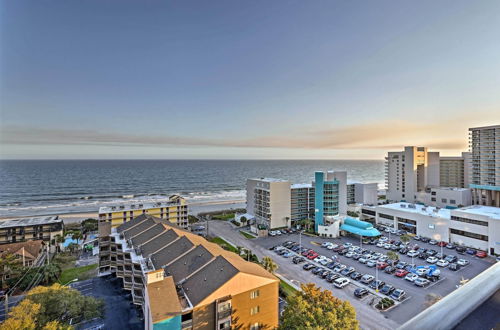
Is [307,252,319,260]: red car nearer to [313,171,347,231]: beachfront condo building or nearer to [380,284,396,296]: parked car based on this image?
[380,284,396,296]: parked car

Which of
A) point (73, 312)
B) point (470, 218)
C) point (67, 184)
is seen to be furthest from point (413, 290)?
point (67, 184)

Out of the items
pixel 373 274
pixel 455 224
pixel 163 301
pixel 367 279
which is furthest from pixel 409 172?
pixel 163 301

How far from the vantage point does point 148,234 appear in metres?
32.1

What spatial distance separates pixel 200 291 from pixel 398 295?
21396mm

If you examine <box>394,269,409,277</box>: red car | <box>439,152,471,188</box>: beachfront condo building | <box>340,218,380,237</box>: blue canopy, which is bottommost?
<box>394,269,409,277</box>: red car

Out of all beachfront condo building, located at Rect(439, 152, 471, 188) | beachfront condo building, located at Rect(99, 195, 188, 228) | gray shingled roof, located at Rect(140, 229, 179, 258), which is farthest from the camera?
beachfront condo building, located at Rect(439, 152, 471, 188)

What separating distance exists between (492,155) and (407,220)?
27.8 meters

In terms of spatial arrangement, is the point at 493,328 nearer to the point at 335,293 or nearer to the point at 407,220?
the point at 335,293

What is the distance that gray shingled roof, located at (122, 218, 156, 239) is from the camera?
→ 3394cm

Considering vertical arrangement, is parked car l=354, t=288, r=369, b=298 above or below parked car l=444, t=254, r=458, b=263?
below

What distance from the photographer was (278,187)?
52.3 meters

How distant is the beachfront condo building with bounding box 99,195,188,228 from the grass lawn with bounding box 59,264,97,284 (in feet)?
21.9

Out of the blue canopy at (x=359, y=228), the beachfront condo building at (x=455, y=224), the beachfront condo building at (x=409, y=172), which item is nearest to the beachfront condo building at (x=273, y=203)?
the blue canopy at (x=359, y=228)

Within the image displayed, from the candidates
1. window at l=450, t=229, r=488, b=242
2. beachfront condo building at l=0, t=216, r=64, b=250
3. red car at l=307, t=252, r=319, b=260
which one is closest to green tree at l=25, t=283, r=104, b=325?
red car at l=307, t=252, r=319, b=260
